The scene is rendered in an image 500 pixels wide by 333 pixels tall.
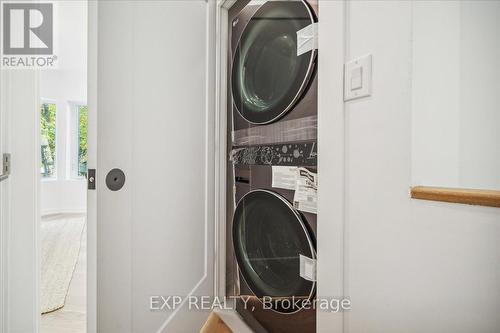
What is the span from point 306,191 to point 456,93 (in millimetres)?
490

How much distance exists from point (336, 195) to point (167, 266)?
0.90 m

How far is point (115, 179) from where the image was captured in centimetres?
111

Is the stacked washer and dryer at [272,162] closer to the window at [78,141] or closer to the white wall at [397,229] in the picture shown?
the white wall at [397,229]

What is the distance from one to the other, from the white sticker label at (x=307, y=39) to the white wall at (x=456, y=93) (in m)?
0.31

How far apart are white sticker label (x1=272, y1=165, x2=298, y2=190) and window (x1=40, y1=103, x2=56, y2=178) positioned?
5.33m

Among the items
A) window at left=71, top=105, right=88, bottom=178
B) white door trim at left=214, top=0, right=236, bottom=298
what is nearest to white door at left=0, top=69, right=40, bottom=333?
white door trim at left=214, top=0, right=236, bottom=298

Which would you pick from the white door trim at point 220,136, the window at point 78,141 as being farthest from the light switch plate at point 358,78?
the window at point 78,141

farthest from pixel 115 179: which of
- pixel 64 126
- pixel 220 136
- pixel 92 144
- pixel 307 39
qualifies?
pixel 64 126

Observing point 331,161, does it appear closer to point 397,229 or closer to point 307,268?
point 397,229

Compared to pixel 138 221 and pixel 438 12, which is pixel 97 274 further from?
pixel 438 12

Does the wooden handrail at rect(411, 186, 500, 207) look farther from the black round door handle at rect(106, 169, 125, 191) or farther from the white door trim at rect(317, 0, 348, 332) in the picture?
the black round door handle at rect(106, 169, 125, 191)

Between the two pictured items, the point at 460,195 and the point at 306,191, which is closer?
the point at 460,195

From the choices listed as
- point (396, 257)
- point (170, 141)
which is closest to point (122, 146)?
point (170, 141)

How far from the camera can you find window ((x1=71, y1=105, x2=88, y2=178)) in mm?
5180
